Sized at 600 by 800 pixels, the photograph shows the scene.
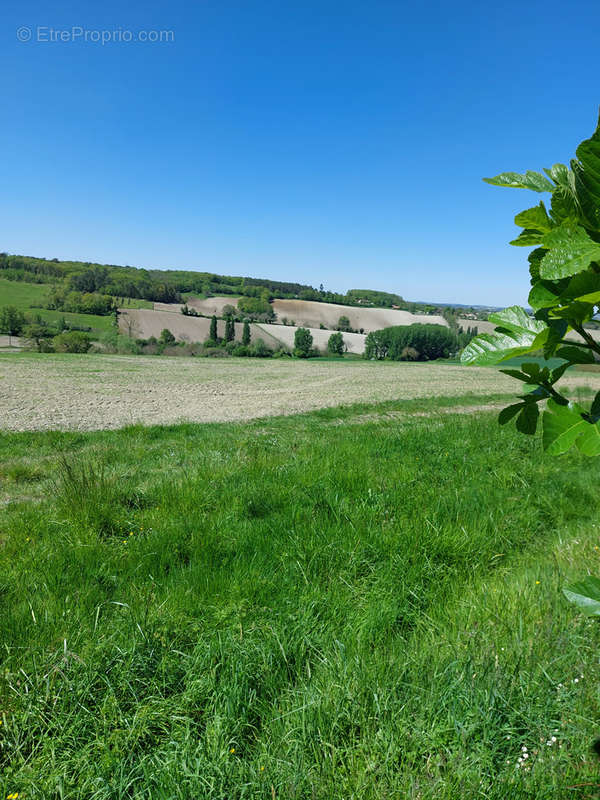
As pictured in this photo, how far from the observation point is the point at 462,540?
12.6 feet

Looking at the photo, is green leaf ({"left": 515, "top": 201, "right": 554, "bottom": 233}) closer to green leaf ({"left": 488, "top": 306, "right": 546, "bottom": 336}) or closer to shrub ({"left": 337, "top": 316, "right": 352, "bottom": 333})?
green leaf ({"left": 488, "top": 306, "right": 546, "bottom": 336})

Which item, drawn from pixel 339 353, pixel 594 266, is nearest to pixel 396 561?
pixel 594 266

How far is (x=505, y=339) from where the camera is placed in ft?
3.17

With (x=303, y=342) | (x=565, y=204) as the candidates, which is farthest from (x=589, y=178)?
(x=303, y=342)

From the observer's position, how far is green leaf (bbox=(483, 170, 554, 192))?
0.90m

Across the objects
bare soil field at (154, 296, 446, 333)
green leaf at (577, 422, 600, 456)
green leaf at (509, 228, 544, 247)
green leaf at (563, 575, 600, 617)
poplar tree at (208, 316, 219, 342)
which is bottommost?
green leaf at (563, 575, 600, 617)

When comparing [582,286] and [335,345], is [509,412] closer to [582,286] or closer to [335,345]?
[582,286]

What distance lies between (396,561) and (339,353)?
80358 millimetres

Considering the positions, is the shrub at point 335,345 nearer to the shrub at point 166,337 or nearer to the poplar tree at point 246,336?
the poplar tree at point 246,336

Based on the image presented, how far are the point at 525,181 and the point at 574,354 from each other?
407 millimetres

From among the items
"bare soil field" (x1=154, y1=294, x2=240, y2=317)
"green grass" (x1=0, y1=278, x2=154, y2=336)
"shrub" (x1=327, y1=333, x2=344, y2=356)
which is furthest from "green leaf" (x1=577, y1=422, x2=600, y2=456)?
"bare soil field" (x1=154, y1=294, x2=240, y2=317)

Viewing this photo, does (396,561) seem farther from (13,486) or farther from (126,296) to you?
(126,296)

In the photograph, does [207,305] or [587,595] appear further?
[207,305]

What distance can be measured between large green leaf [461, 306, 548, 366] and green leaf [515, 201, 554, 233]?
190mm
